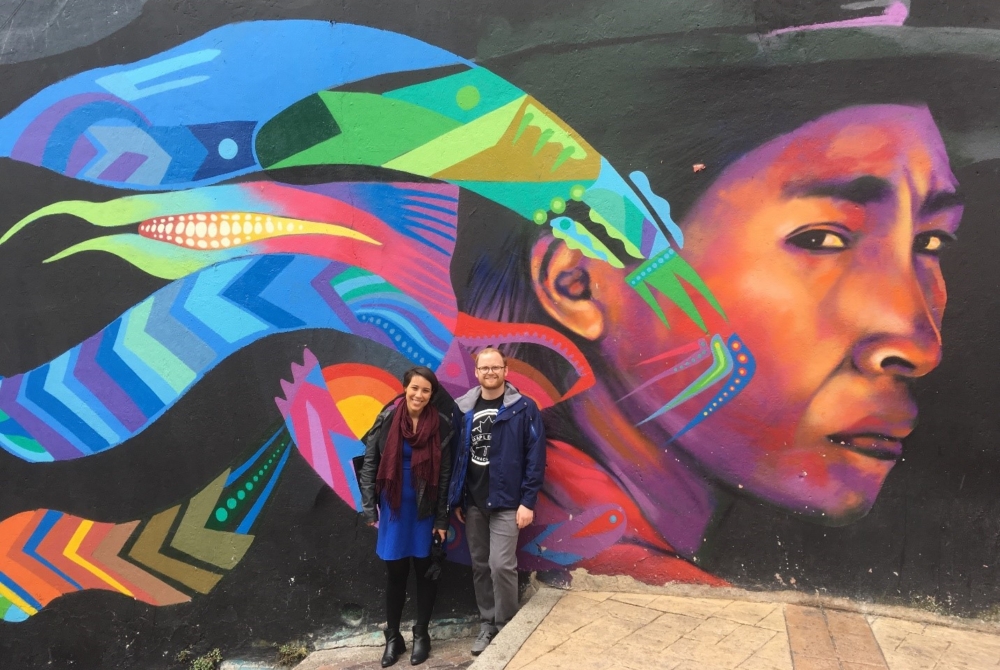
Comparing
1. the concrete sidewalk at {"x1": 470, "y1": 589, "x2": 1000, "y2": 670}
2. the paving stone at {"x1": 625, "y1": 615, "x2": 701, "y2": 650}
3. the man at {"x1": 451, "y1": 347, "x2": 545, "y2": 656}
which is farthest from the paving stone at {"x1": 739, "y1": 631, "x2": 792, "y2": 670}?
the man at {"x1": 451, "y1": 347, "x2": 545, "y2": 656}

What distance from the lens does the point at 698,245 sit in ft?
14.1

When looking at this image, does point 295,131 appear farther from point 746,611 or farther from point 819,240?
point 746,611

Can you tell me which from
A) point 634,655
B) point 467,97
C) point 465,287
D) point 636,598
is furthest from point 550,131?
point 634,655

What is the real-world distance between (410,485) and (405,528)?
0.26m

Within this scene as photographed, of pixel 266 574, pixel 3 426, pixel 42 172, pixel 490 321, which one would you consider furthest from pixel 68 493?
pixel 490 321

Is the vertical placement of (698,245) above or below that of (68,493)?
above

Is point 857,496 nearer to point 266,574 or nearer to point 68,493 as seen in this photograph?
point 266,574

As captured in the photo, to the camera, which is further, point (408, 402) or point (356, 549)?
point (356, 549)

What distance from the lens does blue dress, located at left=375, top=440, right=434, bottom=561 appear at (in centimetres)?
404

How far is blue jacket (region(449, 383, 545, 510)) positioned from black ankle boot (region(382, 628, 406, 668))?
90 centimetres

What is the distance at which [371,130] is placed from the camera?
15.1ft

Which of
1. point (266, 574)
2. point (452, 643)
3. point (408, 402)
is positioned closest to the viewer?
point (408, 402)

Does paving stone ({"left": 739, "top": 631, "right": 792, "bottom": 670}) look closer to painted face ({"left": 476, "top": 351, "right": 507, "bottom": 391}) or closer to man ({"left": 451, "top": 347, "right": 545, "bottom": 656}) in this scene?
man ({"left": 451, "top": 347, "right": 545, "bottom": 656})

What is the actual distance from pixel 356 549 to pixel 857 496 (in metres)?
3.20
